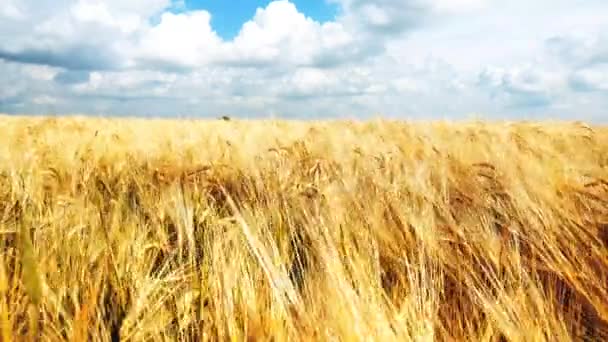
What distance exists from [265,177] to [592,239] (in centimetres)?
143

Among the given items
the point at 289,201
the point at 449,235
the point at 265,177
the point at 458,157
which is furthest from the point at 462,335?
the point at 458,157

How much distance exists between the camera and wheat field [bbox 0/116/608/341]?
3.96ft

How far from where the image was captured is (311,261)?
1713mm

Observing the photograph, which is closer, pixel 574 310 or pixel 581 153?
pixel 574 310

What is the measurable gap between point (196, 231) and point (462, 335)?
986mm

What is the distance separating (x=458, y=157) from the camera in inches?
146

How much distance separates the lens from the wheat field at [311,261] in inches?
47.6

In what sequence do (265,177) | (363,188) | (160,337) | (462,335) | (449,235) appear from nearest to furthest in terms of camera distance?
(160,337), (462,335), (449,235), (363,188), (265,177)

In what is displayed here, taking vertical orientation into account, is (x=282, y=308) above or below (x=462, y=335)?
above

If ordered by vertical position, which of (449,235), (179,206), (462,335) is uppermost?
(179,206)

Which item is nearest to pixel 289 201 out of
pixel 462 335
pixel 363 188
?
pixel 363 188

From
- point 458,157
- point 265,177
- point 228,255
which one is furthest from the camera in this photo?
point 458,157

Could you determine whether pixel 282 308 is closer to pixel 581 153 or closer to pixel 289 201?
pixel 289 201

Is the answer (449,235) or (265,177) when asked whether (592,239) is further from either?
(265,177)
